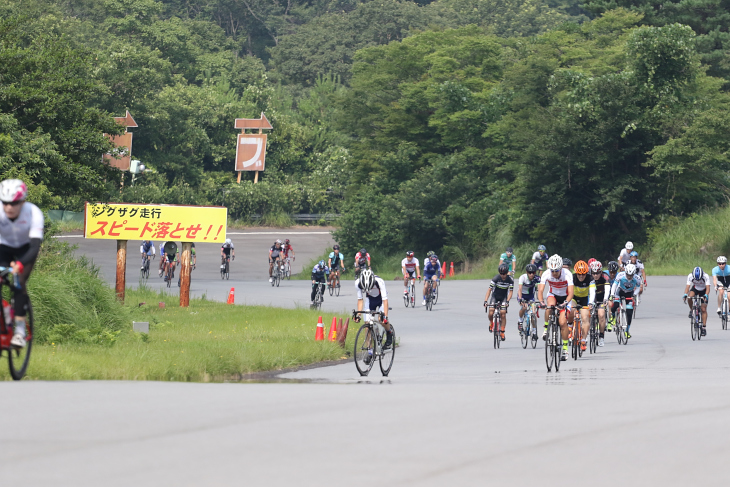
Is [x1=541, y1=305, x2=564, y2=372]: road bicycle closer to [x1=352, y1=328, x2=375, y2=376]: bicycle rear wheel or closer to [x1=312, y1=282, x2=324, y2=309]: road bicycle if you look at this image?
[x1=352, y1=328, x2=375, y2=376]: bicycle rear wheel

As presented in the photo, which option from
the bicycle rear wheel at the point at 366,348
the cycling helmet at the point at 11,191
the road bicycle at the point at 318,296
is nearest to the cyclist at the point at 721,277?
the bicycle rear wheel at the point at 366,348

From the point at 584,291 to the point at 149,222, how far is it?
1712 centimetres

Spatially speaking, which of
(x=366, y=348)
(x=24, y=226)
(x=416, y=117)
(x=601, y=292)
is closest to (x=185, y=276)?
(x=601, y=292)

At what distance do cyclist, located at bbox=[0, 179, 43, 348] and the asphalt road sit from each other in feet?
4.04

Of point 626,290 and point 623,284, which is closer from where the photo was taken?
point 623,284

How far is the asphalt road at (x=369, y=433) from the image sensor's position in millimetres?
9172

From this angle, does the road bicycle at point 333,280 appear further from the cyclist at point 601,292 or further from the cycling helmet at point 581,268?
the cycling helmet at point 581,268

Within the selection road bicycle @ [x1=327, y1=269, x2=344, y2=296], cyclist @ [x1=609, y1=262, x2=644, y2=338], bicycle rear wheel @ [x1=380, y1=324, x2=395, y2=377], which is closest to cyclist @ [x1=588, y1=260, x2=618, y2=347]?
cyclist @ [x1=609, y1=262, x2=644, y2=338]

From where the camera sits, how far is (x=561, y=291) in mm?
19953

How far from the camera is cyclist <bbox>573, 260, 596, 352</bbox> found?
2075 centimetres

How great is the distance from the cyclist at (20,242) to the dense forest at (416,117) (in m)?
18.8

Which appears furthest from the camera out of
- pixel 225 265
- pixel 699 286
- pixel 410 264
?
pixel 225 265

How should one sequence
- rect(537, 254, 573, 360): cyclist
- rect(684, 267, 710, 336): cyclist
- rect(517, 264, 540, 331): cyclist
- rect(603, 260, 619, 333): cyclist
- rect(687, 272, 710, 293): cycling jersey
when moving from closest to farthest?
rect(537, 254, 573, 360): cyclist
rect(603, 260, 619, 333): cyclist
rect(517, 264, 540, 331): cyclist
rect(684, 267, 710, 336): cyclist
rect(687, 272, 710, 293): cycling jersey

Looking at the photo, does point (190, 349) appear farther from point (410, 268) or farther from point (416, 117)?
point (416, 117)
